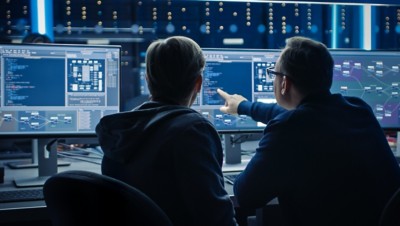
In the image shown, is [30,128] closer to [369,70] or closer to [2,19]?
[369,70]

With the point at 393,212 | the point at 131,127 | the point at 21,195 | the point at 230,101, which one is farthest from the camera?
the point at 230,101

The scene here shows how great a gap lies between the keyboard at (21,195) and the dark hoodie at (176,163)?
421 millimetres

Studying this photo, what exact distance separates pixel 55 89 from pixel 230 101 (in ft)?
2.16

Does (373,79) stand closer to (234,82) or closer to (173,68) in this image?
(234,82)

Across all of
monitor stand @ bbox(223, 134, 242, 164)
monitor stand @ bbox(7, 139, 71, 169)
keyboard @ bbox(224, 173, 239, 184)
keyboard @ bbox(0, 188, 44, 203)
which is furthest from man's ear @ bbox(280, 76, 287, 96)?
monitor stand @ bbox(7, 139, 71, 169)

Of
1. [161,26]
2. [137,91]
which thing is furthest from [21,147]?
[161,26]

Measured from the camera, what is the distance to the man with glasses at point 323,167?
1.32 m

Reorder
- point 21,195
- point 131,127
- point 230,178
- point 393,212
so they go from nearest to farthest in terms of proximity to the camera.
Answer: point 393,212 → point 131,127 → point 21,195 → point 230,178

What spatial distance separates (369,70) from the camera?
2.12 meters

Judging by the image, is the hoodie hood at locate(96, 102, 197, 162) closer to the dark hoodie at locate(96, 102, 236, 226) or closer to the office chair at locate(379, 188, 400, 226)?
the dark hoodie at locate(96, 102, 236, 226)

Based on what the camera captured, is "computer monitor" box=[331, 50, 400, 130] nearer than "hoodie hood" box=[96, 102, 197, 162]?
No

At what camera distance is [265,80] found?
2025 mm

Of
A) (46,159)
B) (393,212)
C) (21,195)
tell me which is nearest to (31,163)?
(46,159)

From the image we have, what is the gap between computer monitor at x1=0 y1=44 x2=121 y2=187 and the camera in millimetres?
1777
